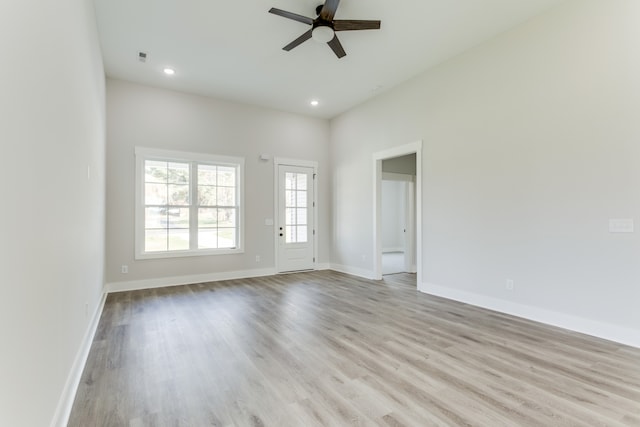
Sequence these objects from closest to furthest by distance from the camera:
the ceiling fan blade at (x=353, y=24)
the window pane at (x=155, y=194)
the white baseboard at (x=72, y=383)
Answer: the white baseboard at (x=72, y=383)
the ceiling fan blade at (x=353, y=24)
the window pane at (x=155, y=194)

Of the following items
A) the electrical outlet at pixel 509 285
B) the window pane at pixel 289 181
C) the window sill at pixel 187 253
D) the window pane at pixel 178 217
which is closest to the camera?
the electrical outlet at pixel 509 285

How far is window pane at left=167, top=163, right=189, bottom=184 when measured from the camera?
5.64 metres

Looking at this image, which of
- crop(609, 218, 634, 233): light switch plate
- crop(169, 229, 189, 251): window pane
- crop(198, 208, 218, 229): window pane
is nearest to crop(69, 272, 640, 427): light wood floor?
crop(609, 218, 634, 233): light switch plate

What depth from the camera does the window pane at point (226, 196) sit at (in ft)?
20.0

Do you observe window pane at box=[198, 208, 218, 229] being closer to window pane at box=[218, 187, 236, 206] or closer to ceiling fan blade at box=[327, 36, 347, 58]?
window pane at box=[218, 187, 236, 206]

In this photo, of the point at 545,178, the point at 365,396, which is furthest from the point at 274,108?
the point at 365,396

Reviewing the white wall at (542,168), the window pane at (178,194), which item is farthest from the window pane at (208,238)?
the white wall at (542,168)

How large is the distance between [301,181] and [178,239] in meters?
2.84

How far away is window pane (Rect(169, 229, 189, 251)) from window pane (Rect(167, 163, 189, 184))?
919mm

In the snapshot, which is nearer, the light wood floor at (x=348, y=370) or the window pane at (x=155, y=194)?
the light wood floor at (x=348, y=370)

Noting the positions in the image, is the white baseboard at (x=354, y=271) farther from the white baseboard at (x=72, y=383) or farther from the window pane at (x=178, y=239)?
the white baseboard at (x=72, y=383)

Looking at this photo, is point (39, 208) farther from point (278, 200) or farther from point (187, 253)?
point (278, 200)

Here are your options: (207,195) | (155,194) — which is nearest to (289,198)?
(207,195)

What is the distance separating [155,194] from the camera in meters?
5.48
